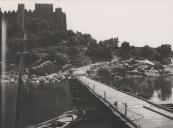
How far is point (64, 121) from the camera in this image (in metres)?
31.9

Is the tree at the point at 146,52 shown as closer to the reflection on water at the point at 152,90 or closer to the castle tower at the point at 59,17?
the castle tower at the point at 59,17

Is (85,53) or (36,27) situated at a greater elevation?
(36,27)

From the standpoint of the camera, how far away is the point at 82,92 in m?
62.3

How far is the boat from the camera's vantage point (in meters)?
29.5

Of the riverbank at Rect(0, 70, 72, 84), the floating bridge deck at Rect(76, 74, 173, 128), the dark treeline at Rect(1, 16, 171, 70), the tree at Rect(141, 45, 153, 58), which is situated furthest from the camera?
the tree at Rect(141, 45, 153, 58)

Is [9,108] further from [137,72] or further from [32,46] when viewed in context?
[32,46]

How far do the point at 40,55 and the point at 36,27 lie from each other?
37188 millimetres

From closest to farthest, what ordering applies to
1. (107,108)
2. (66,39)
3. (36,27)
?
1. (107,108)
2. (66,39)
3. (36,27)

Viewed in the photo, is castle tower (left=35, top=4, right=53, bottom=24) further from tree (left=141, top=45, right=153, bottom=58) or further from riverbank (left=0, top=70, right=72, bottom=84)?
riverbank (left=0, top=70, right=72, bottom=84)

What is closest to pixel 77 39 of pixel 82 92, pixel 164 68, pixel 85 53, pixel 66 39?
pixel 66 39

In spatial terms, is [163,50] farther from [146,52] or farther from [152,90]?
[152,90]

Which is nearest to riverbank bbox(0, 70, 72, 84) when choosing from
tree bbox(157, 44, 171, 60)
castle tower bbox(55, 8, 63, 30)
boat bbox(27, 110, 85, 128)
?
tree bbox(157, 44, 171, 60)

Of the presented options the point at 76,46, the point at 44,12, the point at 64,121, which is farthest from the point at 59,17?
the point at 64,121

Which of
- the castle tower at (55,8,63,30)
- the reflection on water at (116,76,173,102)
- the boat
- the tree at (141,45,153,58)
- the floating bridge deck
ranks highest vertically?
the castle tower at (55,8,63,30)
